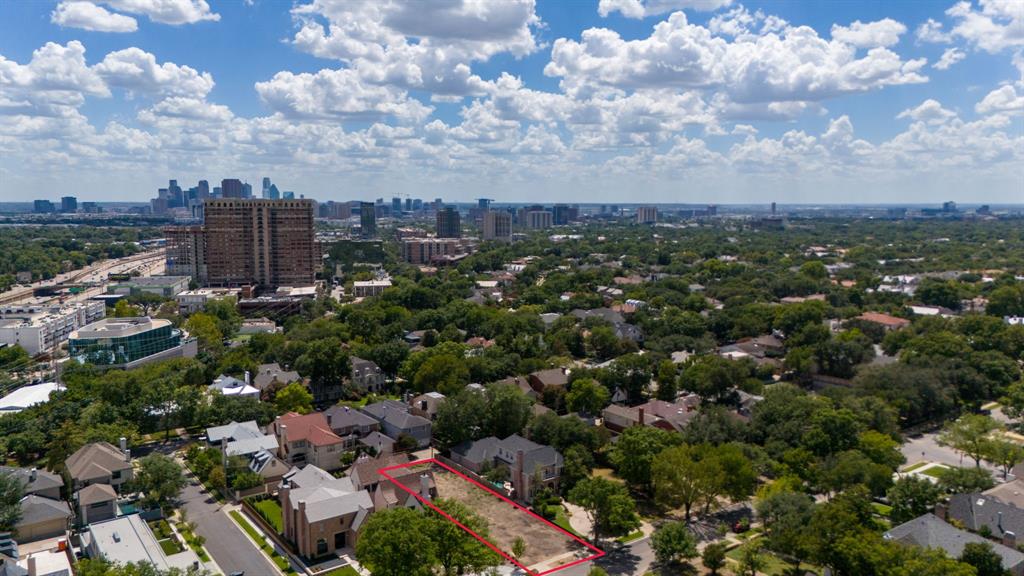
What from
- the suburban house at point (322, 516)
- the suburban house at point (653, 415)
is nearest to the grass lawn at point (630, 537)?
the suburban house at point (653, 415)

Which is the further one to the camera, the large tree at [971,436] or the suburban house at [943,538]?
the large tree at [971,436]

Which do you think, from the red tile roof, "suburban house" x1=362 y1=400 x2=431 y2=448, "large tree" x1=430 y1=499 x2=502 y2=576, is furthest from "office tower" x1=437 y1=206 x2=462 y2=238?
"large tree" x1=430 y1=499 x2=502 y2=576

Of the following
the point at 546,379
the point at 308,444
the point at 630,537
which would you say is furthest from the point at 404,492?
the point at 546,379

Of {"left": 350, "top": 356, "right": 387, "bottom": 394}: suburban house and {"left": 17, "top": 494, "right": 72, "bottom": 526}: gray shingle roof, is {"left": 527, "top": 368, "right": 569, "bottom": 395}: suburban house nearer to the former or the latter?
{"left": 350, "top": 356, "right": 387, "bottom": 394}: suburban house

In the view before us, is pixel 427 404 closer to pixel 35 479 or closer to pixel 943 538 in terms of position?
pixel 35 479

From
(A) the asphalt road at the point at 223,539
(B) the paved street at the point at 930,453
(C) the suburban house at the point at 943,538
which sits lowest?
(A) the asphalt road at the point at 223,539

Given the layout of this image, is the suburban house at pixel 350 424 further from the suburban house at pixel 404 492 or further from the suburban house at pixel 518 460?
the suburban house at pixel 404 492
